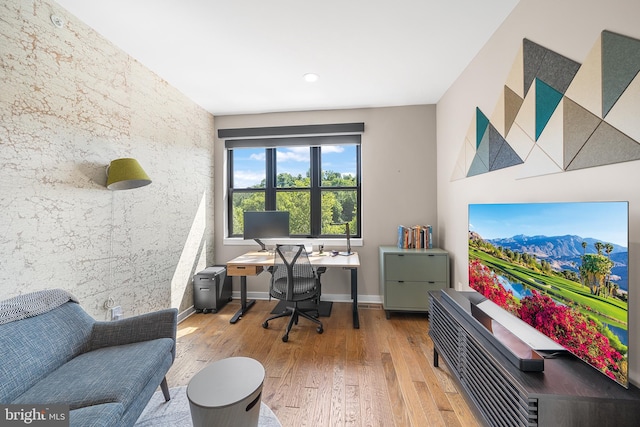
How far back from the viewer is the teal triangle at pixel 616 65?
982mm

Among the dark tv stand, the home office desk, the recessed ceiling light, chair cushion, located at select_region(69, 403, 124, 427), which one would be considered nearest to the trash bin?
the home office desk

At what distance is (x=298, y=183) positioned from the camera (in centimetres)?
363

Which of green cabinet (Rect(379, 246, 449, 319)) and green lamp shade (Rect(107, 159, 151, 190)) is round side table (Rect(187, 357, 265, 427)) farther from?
green cabinet (Rect(379, 246, 449, 319))

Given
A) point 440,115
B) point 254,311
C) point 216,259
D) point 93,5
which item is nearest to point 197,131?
point 93,5

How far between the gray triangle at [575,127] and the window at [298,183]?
2.36 m

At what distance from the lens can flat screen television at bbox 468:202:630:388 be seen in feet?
3.03

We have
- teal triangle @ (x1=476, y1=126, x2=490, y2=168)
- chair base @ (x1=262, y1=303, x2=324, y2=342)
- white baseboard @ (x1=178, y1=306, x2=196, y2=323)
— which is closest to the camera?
teal triangle @ (x1=476, y1=126, x2=490, y2=168)

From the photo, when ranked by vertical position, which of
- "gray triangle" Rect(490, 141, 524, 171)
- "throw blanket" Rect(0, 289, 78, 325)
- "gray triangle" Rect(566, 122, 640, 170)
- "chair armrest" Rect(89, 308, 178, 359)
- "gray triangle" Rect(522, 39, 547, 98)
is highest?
"gray triangle" Rect(522, 39, 547, 98)

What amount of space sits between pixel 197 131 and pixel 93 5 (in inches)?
61.8

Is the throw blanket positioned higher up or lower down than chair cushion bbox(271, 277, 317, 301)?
higher up

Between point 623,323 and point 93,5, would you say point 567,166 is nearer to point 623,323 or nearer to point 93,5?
point 623,323

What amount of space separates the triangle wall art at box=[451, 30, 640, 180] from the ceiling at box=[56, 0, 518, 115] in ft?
2.06

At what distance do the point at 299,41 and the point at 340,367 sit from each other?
2.72 meters

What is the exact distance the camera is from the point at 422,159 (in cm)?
327
